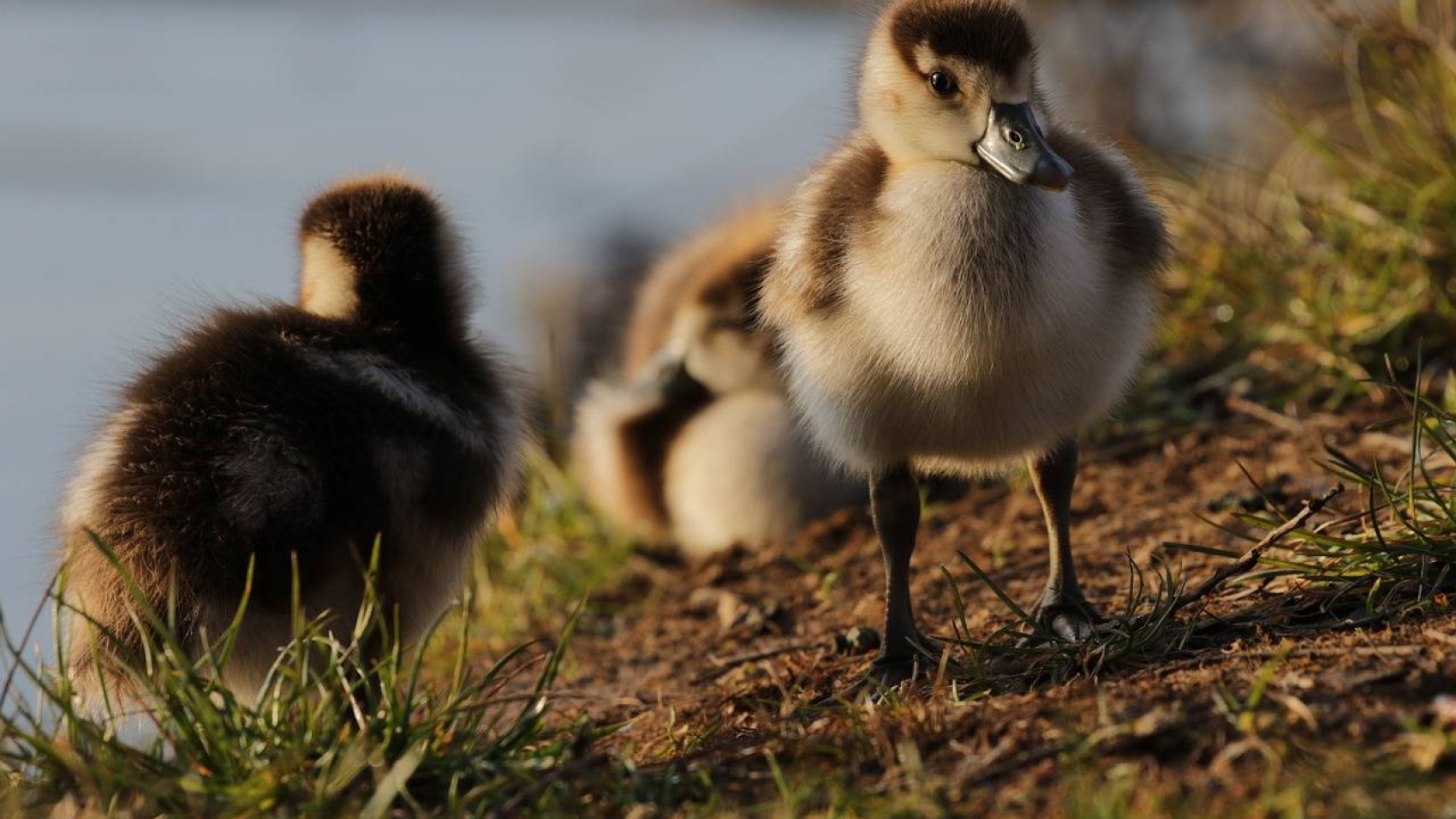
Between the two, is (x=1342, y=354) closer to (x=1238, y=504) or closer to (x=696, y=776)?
(x=1238, y=504)

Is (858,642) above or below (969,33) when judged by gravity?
below

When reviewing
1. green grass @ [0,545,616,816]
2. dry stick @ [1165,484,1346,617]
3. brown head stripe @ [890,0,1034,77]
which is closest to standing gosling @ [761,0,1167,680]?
brown head stripe @ [890,0,1034,77]

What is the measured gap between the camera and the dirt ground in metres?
2.36

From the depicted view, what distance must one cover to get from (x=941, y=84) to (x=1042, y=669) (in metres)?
1.11

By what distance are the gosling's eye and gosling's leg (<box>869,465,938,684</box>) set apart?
757mm

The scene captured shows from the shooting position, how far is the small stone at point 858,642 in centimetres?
351

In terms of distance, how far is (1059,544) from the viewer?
334cm

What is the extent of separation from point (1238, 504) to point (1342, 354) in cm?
74

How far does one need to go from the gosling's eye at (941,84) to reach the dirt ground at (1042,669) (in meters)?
0.97

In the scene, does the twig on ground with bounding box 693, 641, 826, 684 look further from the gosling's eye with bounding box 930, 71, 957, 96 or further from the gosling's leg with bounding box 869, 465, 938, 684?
the gosling's eye with bounding box 930, 71, 957, 96

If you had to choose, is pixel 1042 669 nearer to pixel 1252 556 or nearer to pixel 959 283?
pixel 1252 556

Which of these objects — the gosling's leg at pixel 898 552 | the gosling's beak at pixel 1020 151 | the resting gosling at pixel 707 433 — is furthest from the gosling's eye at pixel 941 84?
the resting gosling at pixel 707 433

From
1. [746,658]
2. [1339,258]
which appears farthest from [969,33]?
[1339,258]

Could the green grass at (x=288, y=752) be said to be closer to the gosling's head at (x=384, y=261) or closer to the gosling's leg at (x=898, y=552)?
the gosling's leg at (x=898, y=552)
